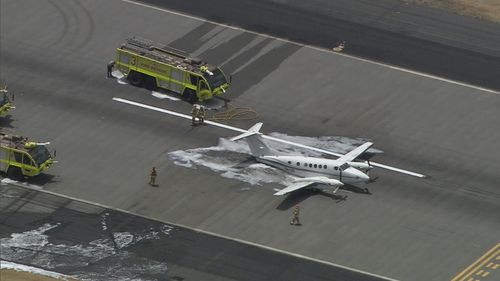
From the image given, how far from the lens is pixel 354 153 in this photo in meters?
122

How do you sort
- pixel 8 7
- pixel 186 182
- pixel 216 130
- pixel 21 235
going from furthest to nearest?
pixel 8 7, pixel 216 130, pixel 186 182, pixel 21 235

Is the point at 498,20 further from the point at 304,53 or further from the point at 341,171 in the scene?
the point at 341,171

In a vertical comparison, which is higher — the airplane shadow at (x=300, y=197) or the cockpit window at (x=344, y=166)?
the cockpit window at (x=344, y=166)

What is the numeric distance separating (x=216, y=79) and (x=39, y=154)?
1845 centimetres

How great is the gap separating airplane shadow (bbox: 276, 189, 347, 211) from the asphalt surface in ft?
0.46

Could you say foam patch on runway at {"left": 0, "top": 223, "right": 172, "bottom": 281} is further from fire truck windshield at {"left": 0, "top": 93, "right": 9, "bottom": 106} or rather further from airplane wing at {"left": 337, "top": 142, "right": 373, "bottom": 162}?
airplane wing at {"left": 337, "top": 142, "right": 373, "bottom": 162}

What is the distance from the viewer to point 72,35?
459ft

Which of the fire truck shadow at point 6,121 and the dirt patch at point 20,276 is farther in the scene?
the fire truck shadow at point 6,121

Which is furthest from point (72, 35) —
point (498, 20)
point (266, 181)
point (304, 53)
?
point (498, 20)

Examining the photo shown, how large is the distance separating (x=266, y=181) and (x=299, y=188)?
3749 mm

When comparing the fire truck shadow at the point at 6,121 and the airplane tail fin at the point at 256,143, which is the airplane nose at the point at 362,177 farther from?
the fire truck shadow at the point at 6,121

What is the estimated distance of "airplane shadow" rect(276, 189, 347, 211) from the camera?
384 feet

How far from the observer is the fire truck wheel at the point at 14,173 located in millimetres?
117750

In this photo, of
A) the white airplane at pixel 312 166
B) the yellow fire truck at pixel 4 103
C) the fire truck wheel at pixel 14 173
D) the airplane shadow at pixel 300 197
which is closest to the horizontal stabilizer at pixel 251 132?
the white airplane at pixel 312 166
